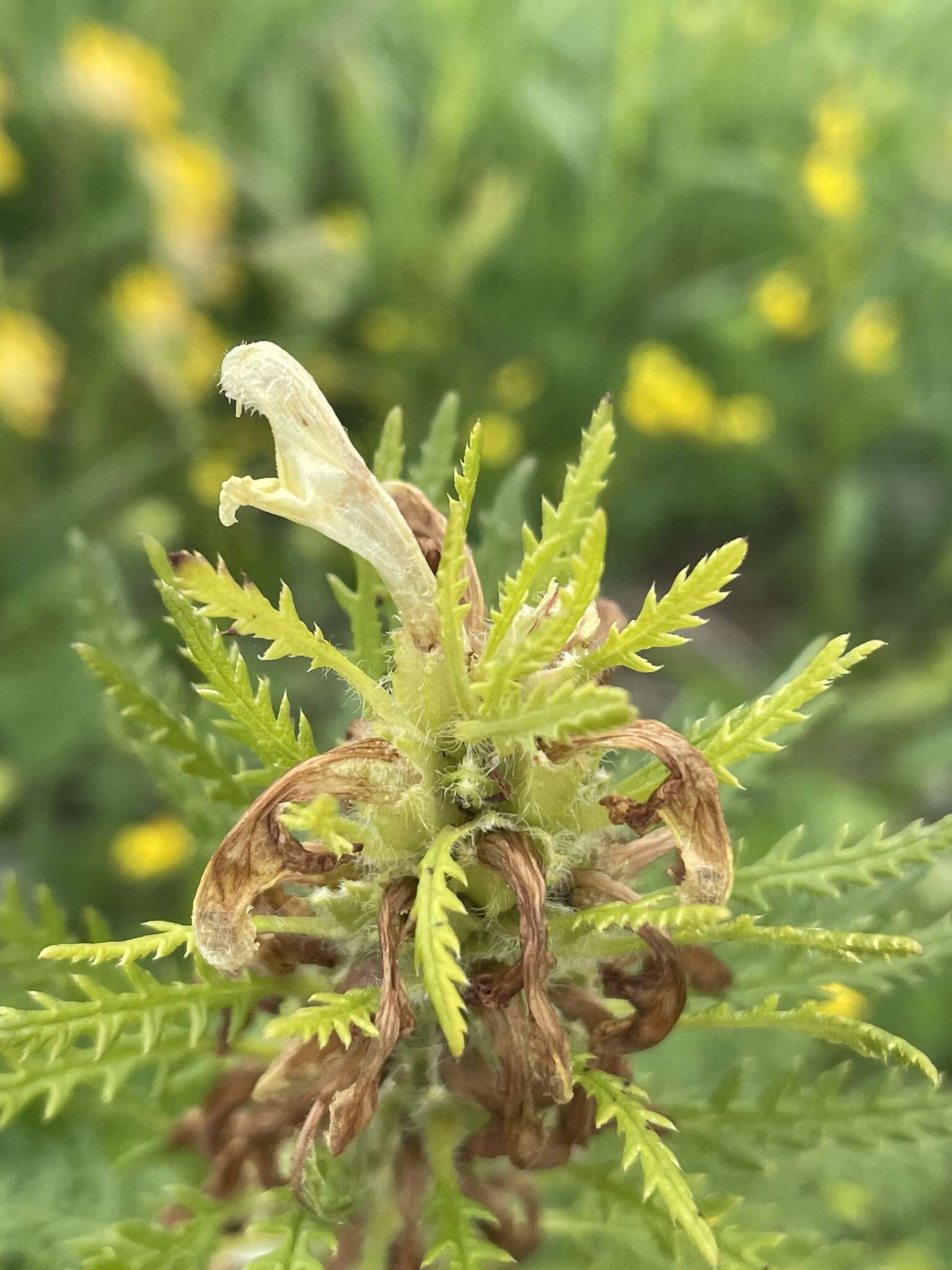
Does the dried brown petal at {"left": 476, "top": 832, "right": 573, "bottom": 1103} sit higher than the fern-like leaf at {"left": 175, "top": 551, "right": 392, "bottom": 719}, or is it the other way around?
the fern-like leaf at {"left": 175, "top": 551, "right": 392, "bottom": 719}

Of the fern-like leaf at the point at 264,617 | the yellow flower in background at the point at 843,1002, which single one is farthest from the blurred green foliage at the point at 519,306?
the fern-like leaf at the point at 264,617

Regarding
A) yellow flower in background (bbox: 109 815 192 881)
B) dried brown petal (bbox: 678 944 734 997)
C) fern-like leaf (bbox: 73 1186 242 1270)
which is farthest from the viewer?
yellow flower in background (bbox: 109 815 192 881)

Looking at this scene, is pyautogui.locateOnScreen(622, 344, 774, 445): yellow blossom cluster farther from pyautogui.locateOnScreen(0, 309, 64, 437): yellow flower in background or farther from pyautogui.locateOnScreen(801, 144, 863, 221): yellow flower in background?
pyautogui.locateOnScreen(0, 309, 64, 437): yellow flower in background

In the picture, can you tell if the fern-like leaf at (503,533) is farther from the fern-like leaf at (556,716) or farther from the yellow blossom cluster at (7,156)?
the yellow blossom cluster at (7,156)

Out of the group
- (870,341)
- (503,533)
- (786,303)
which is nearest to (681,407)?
(786,303)

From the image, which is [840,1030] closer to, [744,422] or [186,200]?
[744,422]

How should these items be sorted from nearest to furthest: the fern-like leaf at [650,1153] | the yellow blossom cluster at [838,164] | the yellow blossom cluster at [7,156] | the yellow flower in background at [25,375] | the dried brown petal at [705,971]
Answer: the fern-like leaf at [650,1153], the dried brown petal at [705,971], the yellow flower in background at [25,375], the yellow blossom cluster at [7,156], the yellow blossom cluster at [838,164]

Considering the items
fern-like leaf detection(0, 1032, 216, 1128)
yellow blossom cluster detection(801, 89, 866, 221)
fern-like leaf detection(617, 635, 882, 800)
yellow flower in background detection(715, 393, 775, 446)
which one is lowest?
fern-like leaf detection(0, 1032, 216, 1128)

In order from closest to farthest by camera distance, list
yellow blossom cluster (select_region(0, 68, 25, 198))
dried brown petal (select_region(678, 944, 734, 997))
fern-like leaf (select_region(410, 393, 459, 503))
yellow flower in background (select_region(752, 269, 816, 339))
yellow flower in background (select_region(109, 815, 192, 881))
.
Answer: dried brown petal (select_region(678, 944, 734, 997))
fern-like leaf (select_region(410, 393, 459, 503))
yellow flower in background (select_region(109, 815, 192, 881))
yellow blossom cluster (select_region(0, 68, 25, 198))
yellow flower in background (select_region(752, 269, 816, 339))

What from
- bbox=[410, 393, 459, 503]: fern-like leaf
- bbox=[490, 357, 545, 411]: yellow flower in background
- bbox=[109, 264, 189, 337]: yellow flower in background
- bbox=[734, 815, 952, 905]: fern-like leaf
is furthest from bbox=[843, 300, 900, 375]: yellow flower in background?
bbox=[734, 815, 952, 905]: fern-like leaf

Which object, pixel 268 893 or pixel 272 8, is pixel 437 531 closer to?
pixel 268 893
